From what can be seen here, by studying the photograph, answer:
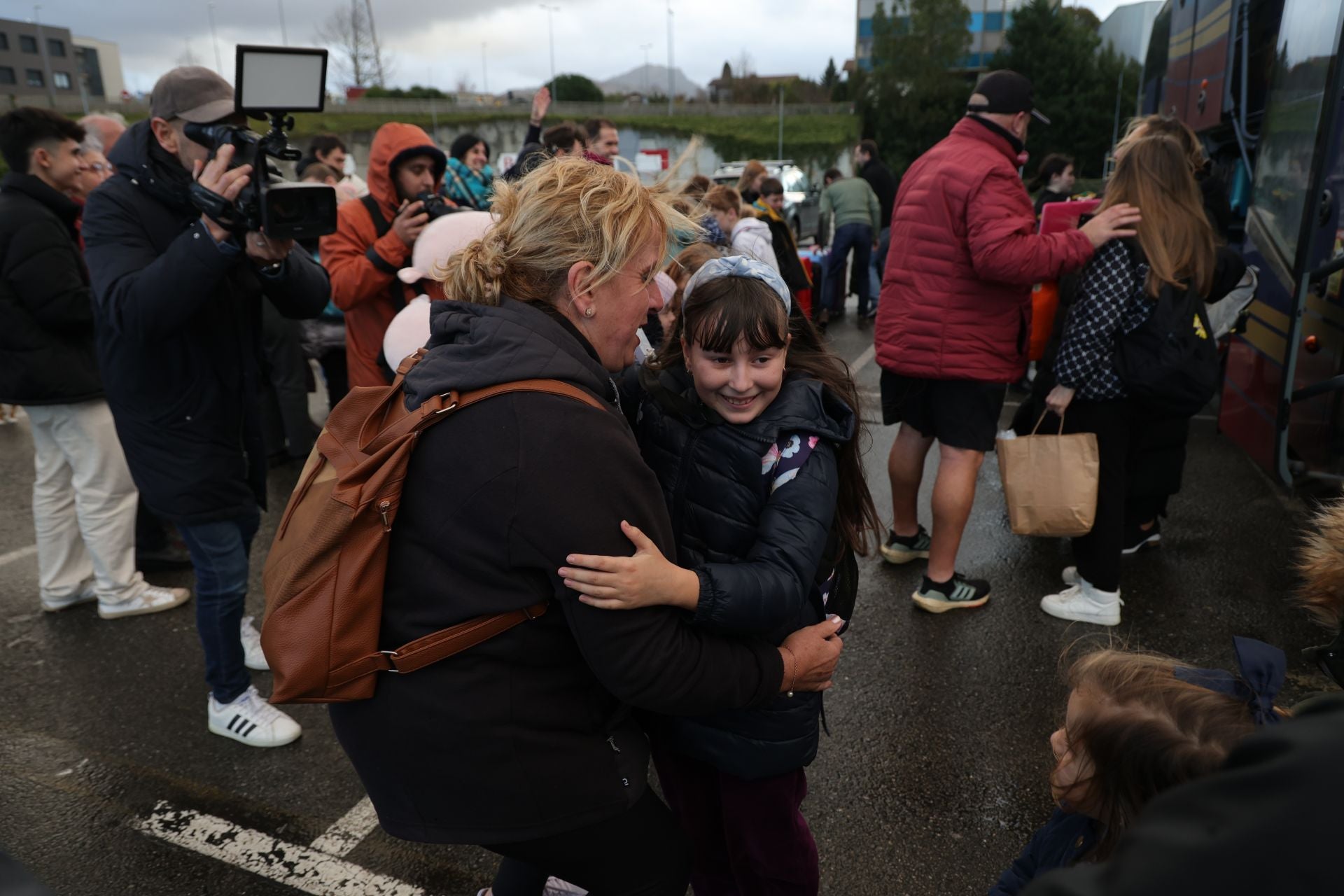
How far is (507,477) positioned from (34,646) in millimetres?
3621

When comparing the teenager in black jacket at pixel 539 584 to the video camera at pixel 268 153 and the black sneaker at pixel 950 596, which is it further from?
the black sneaker at pixel 950 596

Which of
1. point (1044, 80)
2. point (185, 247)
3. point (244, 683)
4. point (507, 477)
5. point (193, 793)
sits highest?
point (1044, 80)

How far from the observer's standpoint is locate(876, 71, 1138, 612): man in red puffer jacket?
3.32 meters

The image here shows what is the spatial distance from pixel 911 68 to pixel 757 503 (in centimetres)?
4735

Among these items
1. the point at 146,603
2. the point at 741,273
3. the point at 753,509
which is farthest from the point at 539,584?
the point at 146,603

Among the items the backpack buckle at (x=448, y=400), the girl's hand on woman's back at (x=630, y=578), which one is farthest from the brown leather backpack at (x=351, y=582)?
the girl's hand on woman's back at (x=630, y=578)

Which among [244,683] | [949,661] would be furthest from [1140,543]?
[244,683]

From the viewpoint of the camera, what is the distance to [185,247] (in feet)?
8.09

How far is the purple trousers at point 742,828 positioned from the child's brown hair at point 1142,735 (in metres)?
0.61

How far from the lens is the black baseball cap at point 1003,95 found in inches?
136

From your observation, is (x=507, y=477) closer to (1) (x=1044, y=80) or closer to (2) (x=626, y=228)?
(2) (x=626, y=228)

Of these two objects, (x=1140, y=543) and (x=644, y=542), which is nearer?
(x=644, y=542)

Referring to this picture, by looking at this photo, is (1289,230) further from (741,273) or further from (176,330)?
(176,330)

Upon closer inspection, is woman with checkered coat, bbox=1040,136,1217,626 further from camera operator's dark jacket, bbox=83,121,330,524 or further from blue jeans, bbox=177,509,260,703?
blue jeans, bbox=177,509,260,703
